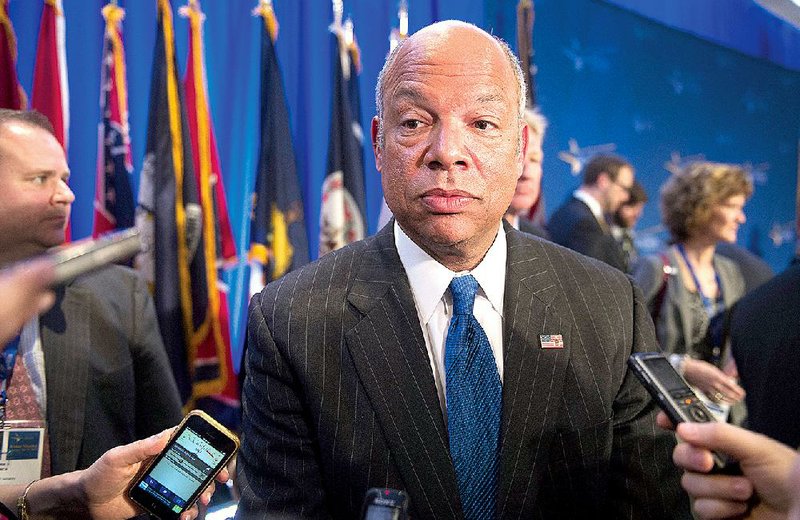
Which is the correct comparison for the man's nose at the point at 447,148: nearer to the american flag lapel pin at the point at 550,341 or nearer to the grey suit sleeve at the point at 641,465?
the american flag lapel pin at the point at 550,341

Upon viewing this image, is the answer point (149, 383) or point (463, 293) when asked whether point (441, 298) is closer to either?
point (463, 293)

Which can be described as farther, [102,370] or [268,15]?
[268,15]

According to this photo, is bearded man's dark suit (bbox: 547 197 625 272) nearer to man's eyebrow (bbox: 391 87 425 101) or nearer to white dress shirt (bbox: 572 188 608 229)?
white dress shirt (bbox: 572 188 608 229)

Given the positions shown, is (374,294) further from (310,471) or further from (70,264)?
(70,264)

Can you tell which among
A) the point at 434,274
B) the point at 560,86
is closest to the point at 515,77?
the point at 434,274

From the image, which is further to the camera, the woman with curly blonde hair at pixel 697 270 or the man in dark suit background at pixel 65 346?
the woman with curly blonde hair at pixel 697 270

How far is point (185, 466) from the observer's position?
131 cm

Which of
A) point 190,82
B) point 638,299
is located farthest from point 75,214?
point 638,299

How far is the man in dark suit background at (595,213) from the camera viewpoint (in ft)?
13.7

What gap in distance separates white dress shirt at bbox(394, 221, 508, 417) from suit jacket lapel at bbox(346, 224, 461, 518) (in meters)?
0.03

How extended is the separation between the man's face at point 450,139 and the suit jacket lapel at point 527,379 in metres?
0.16

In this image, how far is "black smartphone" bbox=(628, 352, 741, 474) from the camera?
1056mm

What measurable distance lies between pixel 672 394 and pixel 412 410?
0.52 meters

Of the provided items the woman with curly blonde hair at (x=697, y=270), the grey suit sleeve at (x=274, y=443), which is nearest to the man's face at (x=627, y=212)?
the woman with curly blonde hair at (x=697, y=270)
